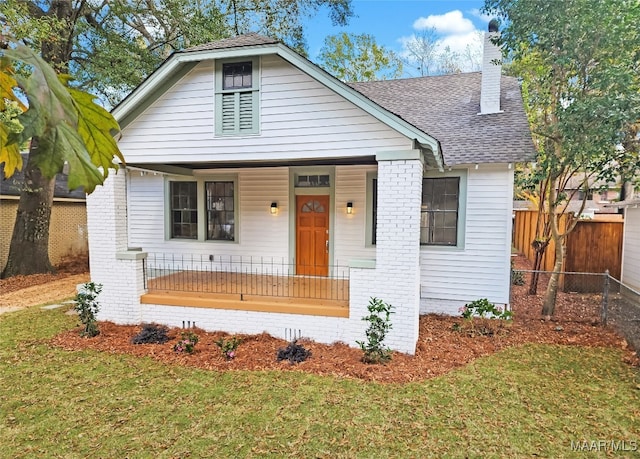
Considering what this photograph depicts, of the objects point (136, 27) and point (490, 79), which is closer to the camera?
point (490, 79)

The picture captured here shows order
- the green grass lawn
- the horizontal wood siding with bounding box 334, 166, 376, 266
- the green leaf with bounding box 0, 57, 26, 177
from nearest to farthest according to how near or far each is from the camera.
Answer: the green leaf with bounding box 0, 57, 26, 177 → the green grass lawn → the horizontal wood siding with bounding box 334, 166, 376, 266

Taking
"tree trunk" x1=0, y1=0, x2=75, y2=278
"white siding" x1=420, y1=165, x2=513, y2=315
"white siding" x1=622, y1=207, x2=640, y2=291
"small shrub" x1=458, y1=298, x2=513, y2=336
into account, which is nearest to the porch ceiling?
"white siding" x1=420, y1=165, x2=513, y2=315

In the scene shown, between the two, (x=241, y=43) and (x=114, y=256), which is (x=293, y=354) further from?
(x=241, y=43)

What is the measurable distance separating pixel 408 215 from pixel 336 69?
59.3ft

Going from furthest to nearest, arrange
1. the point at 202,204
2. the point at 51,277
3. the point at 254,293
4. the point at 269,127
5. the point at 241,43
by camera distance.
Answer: the point at 51,277 → the point at 202,204 → the point at 254,293 → the point at 241,43 → the point at 269,127

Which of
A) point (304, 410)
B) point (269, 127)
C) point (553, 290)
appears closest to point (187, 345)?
point (304, 410)

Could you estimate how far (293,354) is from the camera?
5652 millimetres

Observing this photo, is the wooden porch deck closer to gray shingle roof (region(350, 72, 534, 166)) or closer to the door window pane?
the door window pane

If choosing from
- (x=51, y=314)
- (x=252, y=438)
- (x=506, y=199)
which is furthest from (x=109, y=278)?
(x=506, y=199)

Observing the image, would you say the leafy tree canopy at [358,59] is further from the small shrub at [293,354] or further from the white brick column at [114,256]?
the small shrub at [293,354]

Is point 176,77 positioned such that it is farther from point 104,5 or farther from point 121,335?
point 104,5

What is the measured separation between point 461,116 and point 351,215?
3.85 m

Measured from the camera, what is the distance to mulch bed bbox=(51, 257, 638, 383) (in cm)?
532

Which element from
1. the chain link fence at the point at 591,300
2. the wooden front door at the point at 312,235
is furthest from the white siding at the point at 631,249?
the wooden front door at the point at 312,235
